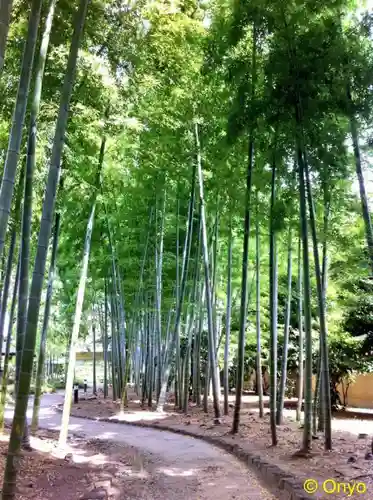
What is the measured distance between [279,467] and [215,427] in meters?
3.00

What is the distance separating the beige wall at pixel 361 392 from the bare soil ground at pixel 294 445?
5785 mm

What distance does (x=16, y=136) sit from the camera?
2783 mm

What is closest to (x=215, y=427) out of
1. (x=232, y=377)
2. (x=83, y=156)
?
(x=83, y=156)

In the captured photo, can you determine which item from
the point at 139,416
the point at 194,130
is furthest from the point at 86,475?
the point at 194,130

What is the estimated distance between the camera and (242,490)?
12.3ft

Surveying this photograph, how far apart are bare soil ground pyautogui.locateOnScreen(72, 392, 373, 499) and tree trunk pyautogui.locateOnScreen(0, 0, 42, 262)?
2366mm

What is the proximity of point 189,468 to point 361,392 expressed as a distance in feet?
32.9

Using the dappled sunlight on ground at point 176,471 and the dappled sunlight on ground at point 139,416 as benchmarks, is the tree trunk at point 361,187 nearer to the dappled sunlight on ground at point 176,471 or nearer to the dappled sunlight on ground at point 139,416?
the dappled sunlight on ground at point 176,471

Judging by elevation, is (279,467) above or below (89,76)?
below

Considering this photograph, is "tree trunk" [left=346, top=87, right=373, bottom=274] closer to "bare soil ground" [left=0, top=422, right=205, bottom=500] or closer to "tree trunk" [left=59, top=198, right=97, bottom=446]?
"bare soil ground" [left=0, top=422, right=205, bottom=500]

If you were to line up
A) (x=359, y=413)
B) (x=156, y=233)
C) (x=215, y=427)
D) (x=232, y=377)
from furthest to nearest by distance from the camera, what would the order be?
(x=232, y=377) → (x=359, y=413) → (x=156, y=233) → (x=215, y=427)

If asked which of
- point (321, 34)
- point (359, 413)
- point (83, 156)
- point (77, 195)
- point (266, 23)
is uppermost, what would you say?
point (266, 23)

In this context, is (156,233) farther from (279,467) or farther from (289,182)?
(279,467)

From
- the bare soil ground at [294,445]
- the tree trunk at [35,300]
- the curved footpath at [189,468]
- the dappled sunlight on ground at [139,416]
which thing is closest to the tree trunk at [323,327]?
the bare soil ground at [294,445]
